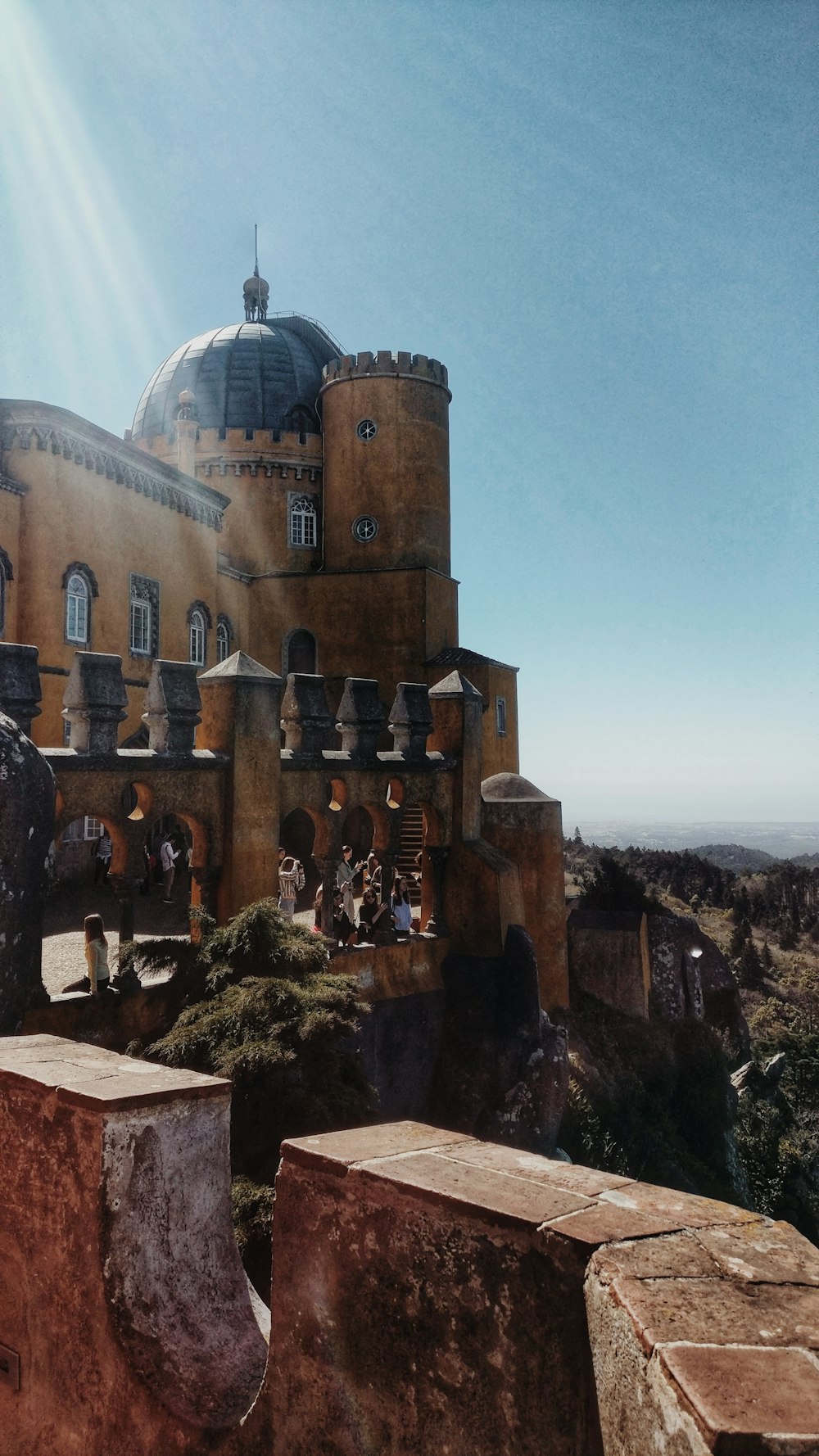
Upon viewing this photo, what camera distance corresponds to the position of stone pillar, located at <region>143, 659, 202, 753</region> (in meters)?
10.9

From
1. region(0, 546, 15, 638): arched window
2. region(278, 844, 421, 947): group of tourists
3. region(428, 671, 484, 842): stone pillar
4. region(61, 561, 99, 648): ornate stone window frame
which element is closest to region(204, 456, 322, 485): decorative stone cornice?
region(61, 561, 99, 648): ornate stone window frame

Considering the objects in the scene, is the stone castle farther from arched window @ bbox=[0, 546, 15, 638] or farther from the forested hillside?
the forested hillside

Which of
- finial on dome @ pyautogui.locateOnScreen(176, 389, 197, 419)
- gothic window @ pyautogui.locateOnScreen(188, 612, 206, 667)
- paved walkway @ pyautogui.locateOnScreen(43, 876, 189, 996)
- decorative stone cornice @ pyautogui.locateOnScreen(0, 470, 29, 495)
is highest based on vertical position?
finial on dome @ pyautogui.locateOnScreen(176, 389, 197, 419)

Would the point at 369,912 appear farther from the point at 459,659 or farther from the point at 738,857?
the point at 738,857

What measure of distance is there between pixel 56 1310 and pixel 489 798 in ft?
44.1

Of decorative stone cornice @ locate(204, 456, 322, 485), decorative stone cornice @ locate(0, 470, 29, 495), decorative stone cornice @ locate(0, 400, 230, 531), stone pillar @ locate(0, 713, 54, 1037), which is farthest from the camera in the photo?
decorative stone cornice @ locate(204, 456, 322, 485)

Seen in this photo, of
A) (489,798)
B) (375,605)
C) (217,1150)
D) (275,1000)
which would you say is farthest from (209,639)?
(217,1150)

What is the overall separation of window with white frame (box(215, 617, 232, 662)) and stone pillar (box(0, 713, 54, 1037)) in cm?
1718

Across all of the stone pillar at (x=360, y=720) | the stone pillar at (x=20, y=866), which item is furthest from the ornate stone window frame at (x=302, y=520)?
the stone pillar at (x=20, y=866)

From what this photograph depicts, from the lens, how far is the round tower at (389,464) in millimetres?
26406

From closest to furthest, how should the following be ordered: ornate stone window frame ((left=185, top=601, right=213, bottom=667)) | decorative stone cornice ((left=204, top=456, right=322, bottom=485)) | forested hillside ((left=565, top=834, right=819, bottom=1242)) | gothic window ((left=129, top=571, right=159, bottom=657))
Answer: forested hillside ((left=565, top=834, right=819, bottom=1242)) → gothic window ((left=129, top=571, right=159, bottom=657)) → ornate stone window frame ((left=185, top=601, right=213, bottom=667)) → decorative stone cornice ((left=204, top=456, right=322, bottom=485))

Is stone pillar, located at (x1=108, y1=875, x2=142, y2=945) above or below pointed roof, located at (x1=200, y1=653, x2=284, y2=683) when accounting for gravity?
below

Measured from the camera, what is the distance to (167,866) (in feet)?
55.2

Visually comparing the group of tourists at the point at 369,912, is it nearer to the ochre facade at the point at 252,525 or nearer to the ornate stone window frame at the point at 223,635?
the ochre facade at the point at 252,525
